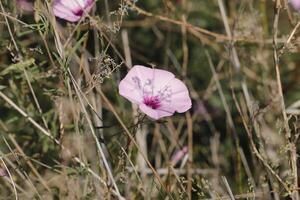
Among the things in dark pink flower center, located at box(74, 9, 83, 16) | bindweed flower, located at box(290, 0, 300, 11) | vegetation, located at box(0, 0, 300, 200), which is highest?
dark pink flower center, located at box(74, 9, 83, 16)

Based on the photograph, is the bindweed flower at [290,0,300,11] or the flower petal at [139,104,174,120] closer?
the flower petal at [139,104,174,120]

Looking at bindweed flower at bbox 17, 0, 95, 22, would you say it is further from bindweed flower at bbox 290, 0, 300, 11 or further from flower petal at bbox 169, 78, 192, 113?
bindweed flower at bbox 290, 0, 300, 11

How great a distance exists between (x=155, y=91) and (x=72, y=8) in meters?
0.20

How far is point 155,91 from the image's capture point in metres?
1.04

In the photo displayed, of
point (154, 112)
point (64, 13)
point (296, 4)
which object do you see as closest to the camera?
point (154, 112)

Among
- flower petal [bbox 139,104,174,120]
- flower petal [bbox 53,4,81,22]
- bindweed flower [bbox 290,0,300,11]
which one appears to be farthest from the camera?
bindweed flower [bbox 290,0,300,11]

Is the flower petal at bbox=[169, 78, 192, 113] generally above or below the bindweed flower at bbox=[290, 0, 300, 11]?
below

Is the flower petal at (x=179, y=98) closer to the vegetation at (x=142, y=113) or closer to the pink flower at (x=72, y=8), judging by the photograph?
the vegetation at (x=142, y=113)

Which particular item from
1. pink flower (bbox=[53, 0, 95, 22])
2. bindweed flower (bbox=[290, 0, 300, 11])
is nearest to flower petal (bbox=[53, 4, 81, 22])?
pink flower (bbox=[53, 0, 95, 22])

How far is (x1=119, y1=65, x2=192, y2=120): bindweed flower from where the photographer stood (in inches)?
38.7

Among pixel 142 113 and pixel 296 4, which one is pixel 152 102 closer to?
pixel 142 113

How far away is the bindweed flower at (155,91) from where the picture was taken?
3.22 feet

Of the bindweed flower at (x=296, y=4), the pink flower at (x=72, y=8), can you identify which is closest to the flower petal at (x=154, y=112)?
the pink flower at (x=72, y=8)

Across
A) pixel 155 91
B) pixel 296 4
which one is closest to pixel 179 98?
pixel 155 91
